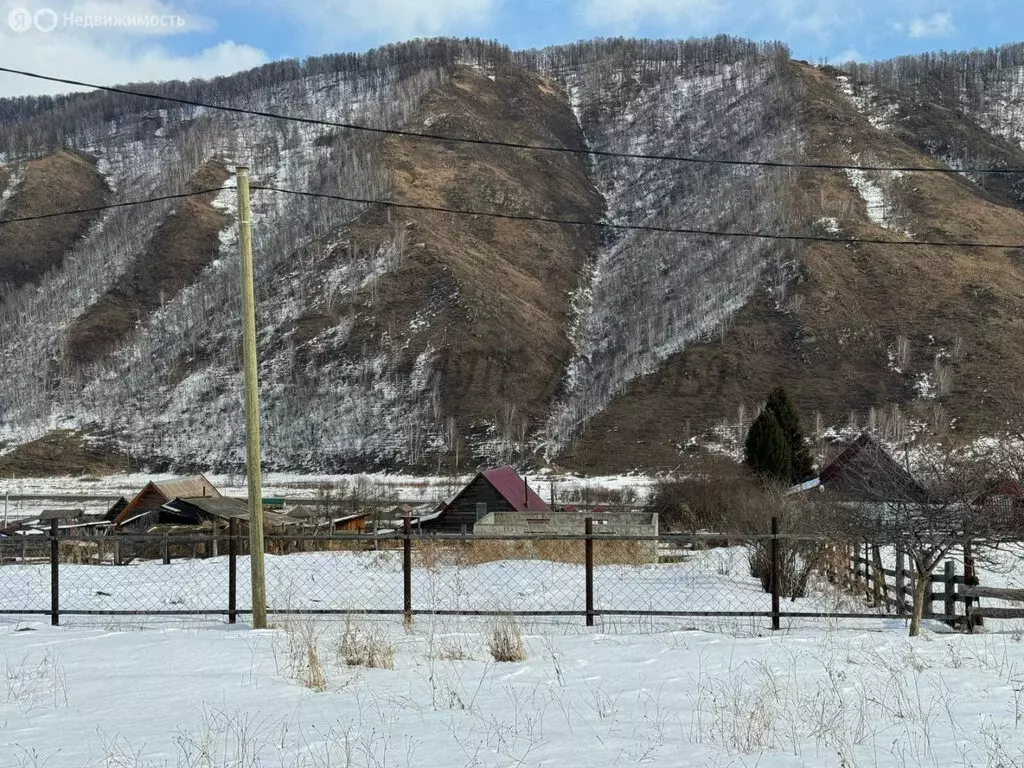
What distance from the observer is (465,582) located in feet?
61.2

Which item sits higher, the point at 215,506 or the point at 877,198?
the point at 877,198

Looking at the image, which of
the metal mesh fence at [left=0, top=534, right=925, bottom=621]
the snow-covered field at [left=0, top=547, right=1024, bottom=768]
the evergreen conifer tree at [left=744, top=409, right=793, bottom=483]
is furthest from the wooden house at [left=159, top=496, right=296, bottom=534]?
the snow-covered field at [left=0, top=547, right=1024, bottom=768]

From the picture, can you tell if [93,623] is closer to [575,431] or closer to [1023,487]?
[1023,487]

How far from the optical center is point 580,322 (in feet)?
374

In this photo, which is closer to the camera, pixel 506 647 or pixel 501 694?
pixel 501 694

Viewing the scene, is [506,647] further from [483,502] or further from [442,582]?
[483,502]

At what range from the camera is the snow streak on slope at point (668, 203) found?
100 meters

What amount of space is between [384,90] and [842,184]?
8956 cm

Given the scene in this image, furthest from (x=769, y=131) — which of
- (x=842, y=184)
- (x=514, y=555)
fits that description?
(x=514, y=555)

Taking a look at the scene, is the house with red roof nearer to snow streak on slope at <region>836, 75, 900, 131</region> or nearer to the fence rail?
the fence rail

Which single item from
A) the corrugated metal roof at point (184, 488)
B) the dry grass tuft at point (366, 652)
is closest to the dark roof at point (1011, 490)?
the dry grass tuft at point (366, 652)

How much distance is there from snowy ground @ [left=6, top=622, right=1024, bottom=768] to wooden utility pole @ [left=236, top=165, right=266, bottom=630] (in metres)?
0.50

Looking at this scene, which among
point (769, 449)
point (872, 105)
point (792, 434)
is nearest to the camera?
point (769, 449)

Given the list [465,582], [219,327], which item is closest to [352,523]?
[465,582]
